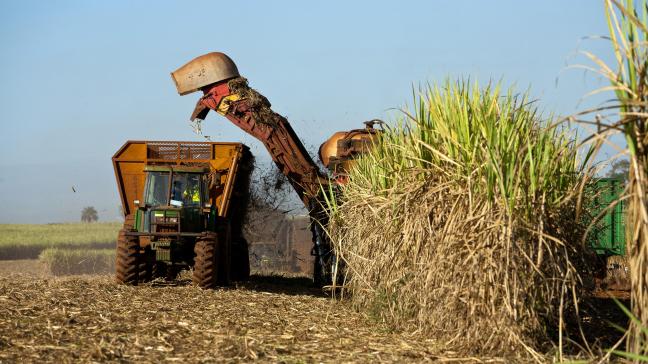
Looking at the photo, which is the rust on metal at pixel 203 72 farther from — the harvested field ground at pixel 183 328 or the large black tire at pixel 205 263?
the harvested field ground at pixel 183 328

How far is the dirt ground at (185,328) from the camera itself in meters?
8.91

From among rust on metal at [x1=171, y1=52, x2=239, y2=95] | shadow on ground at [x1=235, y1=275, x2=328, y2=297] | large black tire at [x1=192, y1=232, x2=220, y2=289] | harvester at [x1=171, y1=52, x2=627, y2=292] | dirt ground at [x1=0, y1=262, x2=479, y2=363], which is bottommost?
dirt ground at [x1=0, y1=262, x2=479, y2=363]

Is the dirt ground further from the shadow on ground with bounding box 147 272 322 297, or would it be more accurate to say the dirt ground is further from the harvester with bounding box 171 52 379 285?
the harvester with bounding box 171 52 379 285

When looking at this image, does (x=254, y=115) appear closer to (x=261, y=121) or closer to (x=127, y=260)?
(x=261, y=121)

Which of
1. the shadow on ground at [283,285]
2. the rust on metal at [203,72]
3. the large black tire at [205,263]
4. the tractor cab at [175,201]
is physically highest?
the rust on metal at [203,72]

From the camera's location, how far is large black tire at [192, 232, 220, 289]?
16.2m

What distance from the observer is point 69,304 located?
42.5ft

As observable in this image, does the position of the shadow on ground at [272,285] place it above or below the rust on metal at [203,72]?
below

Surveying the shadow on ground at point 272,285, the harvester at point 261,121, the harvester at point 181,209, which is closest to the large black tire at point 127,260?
the harvester at point 181,209

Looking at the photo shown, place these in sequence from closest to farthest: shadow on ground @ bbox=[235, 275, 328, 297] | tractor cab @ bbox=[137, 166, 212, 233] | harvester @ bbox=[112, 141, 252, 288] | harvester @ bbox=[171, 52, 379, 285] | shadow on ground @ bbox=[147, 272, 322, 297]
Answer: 1. harvester @ bbox=[112, 141, 252, 288]
2. tractor cab @ bbox=[137, 166, 212, 233]
3. shadow on ground @ bbox=[147, 272, 322, 297]
4. shadow on ground @ bbox=[235, 275, 328, 297]
5. harvester @ bbox=[171, 52, 379, 285]

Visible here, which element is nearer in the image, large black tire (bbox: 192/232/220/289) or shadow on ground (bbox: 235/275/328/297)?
large black tire (bbox: 192/232/220/289)

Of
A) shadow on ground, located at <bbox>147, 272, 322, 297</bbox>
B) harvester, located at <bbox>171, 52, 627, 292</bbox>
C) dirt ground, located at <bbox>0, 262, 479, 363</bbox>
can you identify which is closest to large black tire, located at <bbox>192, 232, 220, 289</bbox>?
dirt ground, located at <bbox>0, 262, 479, 363</bbox>

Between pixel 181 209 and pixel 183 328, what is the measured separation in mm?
6225

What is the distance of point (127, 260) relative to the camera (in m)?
16.2
